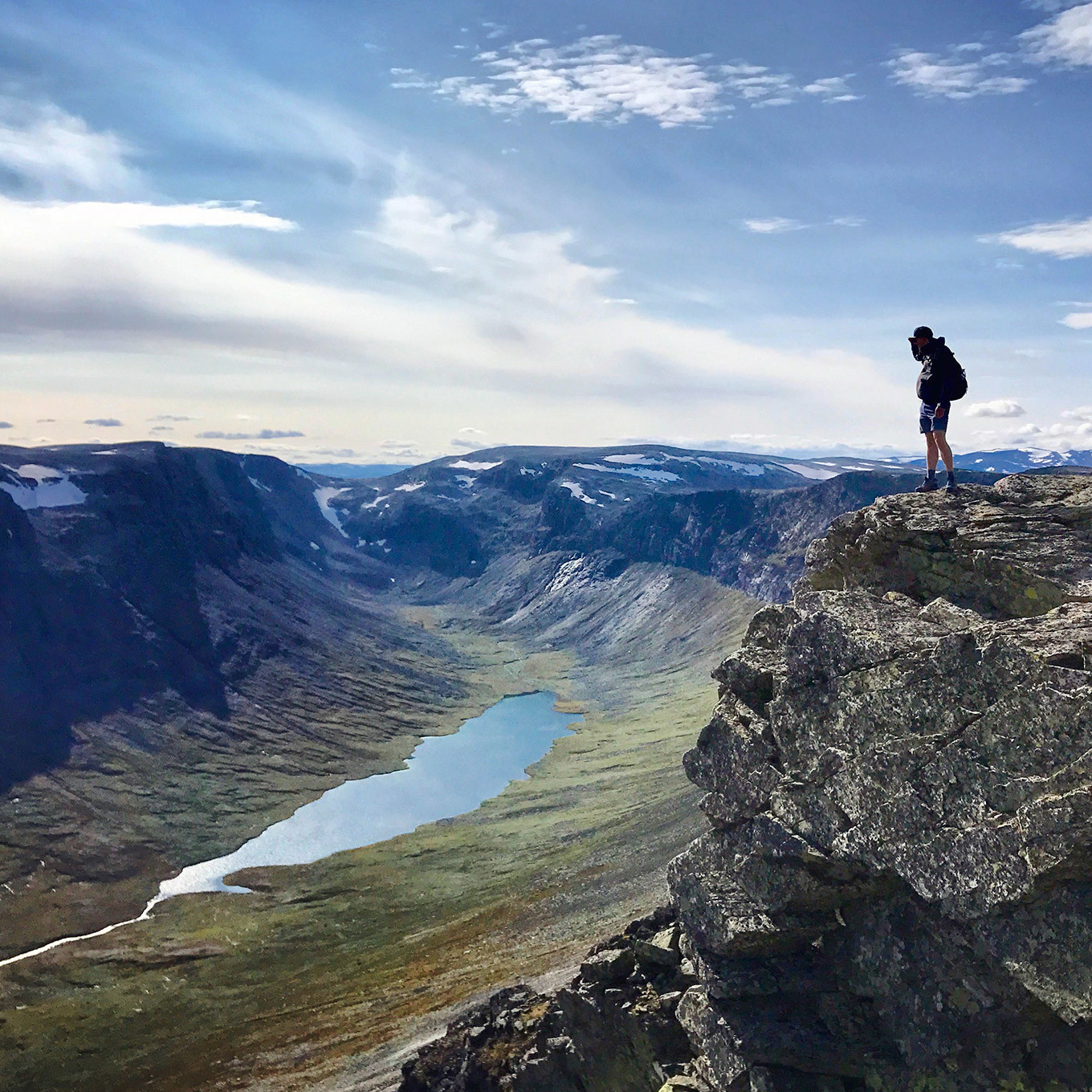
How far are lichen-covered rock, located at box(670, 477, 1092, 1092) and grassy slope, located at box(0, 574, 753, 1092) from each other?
41.7 metres

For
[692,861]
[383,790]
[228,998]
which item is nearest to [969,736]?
[692,861]

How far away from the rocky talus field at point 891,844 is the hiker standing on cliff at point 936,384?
3.12 metres

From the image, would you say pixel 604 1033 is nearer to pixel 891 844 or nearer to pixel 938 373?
pixel 891 844

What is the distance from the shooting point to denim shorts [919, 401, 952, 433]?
101ft

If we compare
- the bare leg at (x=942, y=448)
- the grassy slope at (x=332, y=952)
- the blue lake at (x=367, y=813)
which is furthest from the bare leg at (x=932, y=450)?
the blue lake at (x=367, y=813)

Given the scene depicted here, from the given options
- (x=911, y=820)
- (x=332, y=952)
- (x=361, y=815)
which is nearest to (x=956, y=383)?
(x=911, y=820)

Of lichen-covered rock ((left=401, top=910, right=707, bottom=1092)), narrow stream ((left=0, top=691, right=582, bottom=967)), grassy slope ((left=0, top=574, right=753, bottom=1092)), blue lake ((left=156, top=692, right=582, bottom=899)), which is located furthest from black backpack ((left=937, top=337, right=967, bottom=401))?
blue lake ((left=156, top=692, right=582, bottom=899))

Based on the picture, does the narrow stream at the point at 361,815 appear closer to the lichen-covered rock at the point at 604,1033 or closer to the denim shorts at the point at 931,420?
the lichen-covered rock at the point at 604,1033

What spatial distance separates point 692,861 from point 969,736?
41.2 feet

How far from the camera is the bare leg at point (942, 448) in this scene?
31.1 meters

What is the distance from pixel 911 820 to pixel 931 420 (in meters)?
14.9

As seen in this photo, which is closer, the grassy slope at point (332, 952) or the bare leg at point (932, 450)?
the bare leg at point (932, 450)

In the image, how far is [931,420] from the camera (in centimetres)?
3106

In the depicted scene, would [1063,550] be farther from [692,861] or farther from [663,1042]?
[663,1042]
